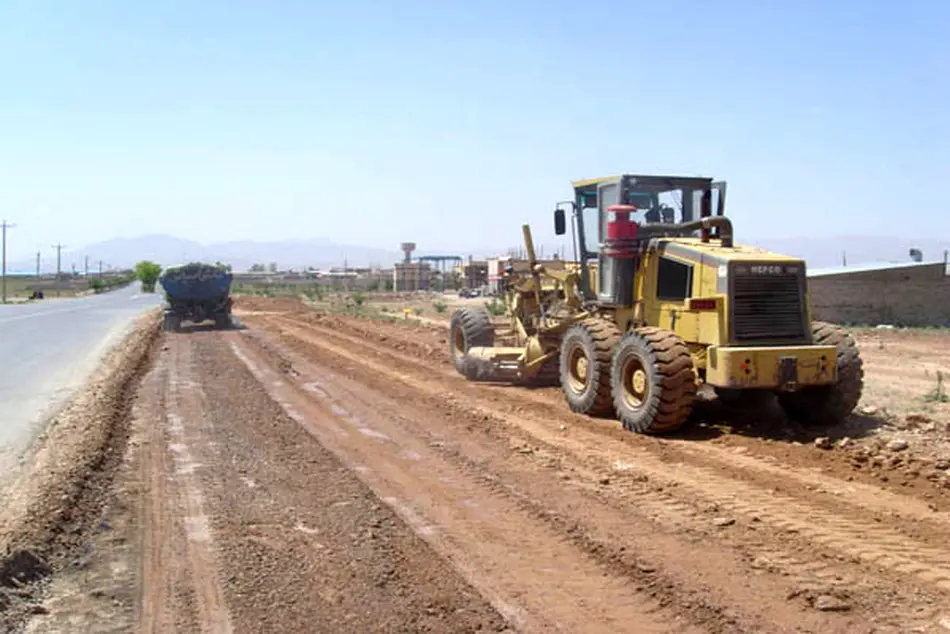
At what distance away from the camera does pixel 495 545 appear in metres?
6.28

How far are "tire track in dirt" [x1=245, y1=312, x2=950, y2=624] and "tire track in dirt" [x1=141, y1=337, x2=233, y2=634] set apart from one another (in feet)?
11.8

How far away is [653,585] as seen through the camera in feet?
18.0

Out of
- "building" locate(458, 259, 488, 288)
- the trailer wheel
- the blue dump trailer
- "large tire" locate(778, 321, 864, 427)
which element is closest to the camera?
"large tire" locate(778, 321, 864, 427)

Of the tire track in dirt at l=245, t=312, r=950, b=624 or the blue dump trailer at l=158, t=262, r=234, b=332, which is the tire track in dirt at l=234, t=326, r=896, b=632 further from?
the blue dump trailer at l=158, t=262, r=234, b=332

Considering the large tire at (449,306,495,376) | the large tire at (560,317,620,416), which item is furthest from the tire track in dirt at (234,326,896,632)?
the large tire at (449,306,495,376)

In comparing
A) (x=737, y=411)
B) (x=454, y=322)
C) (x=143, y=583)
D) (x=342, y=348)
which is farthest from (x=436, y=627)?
(x=342, y=348)

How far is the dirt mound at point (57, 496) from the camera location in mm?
5664

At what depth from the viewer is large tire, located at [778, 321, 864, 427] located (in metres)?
10.1

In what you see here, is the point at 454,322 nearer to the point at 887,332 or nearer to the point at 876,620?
the point at 876,620

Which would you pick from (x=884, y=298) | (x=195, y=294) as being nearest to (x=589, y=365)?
(x=195, y=294)

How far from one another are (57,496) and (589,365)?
629 centimetres

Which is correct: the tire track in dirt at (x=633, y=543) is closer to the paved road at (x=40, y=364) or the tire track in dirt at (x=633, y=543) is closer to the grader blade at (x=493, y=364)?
the grader blade at (x=493, y=364)

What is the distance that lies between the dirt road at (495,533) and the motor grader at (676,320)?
0.50 meters

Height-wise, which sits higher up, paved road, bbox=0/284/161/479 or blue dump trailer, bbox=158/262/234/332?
blue dump trailer, bbox=158/262/234/332
